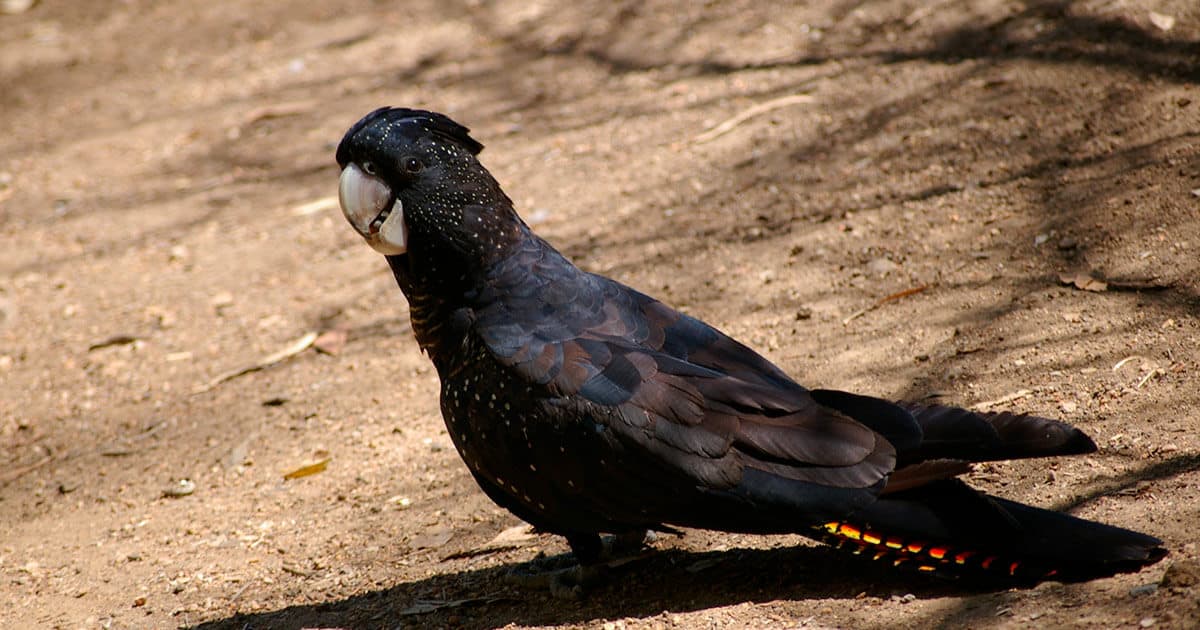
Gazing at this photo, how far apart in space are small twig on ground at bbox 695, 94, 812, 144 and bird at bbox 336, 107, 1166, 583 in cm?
295

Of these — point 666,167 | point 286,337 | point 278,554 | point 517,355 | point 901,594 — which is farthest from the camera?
point 666,167

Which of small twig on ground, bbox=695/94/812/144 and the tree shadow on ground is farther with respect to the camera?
small twig on ground, bbox=695/94/812/144

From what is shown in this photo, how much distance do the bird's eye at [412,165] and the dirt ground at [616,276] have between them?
132cm

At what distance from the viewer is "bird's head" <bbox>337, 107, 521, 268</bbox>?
144 inches

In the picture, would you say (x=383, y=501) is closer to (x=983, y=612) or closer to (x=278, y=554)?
(x=278, y=554)

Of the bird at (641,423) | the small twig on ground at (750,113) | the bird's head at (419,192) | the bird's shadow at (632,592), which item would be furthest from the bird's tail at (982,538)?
the small twig on ground at (750,113)

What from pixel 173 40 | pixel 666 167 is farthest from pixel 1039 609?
pixel 173 40

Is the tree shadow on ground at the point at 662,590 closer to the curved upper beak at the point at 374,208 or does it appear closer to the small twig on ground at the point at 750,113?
the curved upper beak at the point at 374,208

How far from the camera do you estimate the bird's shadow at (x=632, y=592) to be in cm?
326

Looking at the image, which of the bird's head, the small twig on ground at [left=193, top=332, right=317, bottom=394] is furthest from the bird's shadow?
the small twig on ground at [left=193, top=332, right=317, bottom=394]

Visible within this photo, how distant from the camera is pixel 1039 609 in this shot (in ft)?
9.30

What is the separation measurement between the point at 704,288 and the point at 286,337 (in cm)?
221

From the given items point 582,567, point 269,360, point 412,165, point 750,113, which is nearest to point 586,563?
point 582,567

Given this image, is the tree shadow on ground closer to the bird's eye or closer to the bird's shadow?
the bird's shadow
